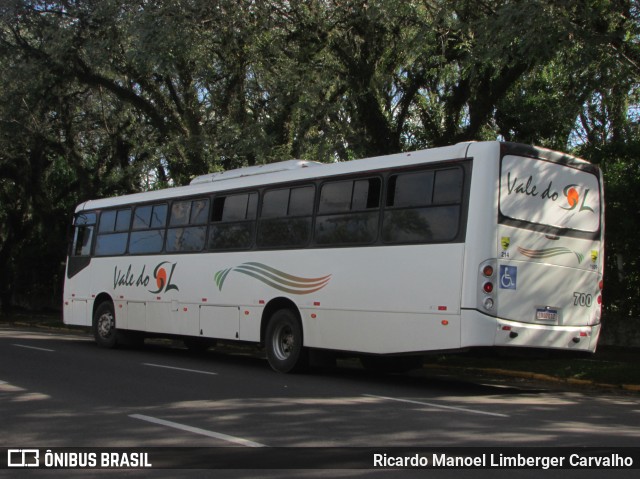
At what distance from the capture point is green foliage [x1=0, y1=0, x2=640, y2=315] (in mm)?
14109

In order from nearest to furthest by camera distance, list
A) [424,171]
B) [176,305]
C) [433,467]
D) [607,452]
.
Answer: [433,467] → [607,452] → [424,171] → [176,305]

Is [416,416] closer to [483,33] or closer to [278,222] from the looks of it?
[278,222]

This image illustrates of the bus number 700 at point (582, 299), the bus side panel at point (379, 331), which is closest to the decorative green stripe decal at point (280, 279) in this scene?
the bus side panel at point (379, 331)

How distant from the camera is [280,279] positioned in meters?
14.4

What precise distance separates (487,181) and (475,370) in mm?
5425

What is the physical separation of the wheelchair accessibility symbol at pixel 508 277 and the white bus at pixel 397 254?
0.06 ft

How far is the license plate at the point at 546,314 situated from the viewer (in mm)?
11609

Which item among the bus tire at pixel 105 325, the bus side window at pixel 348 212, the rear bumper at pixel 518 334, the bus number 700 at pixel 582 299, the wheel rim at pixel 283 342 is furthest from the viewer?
the bus tire at pixel 105 325

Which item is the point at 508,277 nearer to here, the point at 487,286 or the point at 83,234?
the point at 487,286

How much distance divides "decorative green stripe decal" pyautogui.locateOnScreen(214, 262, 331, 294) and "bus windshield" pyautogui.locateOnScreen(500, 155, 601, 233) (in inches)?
135

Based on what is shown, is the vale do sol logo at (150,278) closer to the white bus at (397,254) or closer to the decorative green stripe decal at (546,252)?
the white bus at (397,254)

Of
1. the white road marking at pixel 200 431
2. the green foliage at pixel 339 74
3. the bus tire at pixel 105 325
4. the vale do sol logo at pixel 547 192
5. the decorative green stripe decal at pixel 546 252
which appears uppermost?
the green foliage at pixel 339 74

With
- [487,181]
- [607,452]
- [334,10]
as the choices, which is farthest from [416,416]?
[334,10]

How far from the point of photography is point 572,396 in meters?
12.4
